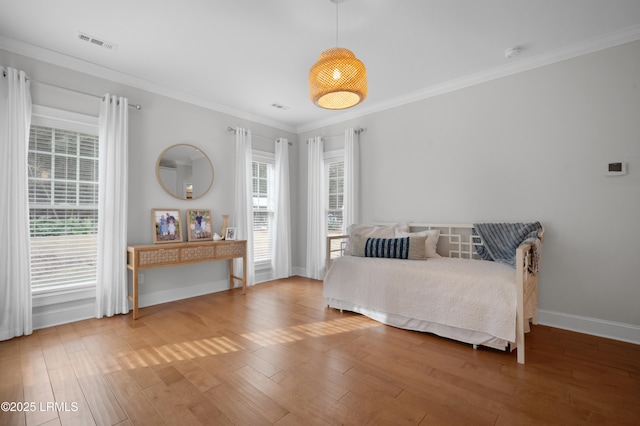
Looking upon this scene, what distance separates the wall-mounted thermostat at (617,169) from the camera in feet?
8.42

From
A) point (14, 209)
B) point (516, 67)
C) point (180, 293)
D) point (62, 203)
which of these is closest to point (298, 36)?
point (516, 67)

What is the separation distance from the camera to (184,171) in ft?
12.8

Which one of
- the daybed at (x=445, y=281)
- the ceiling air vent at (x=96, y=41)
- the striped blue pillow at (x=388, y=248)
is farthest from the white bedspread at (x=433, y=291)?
the ceiling air vent at (x=96, y=41)

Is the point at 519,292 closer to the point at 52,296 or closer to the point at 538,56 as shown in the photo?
the point at 538,56

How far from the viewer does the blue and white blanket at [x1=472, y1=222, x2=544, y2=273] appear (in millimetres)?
2824

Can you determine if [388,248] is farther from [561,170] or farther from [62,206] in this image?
[62,206]

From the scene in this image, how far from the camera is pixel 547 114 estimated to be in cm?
294

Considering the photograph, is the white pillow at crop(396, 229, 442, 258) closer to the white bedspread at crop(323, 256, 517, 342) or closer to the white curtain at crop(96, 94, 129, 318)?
the white bedspread at crop(323, 256, 517, 342)

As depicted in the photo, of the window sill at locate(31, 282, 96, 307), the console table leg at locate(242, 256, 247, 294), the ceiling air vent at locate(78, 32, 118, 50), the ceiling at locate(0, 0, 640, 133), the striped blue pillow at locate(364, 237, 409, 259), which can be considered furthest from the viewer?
the console table leg at locate(242, 256, 247, 294)

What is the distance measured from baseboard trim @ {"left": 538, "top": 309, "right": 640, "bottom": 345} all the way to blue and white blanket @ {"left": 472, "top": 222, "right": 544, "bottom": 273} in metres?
0.68

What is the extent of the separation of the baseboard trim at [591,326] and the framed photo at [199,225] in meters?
3.95

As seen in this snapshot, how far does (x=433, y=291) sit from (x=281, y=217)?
9.53 feet

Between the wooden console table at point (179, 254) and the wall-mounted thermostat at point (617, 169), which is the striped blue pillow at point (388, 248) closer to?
the wooden console table at point (179, 254)

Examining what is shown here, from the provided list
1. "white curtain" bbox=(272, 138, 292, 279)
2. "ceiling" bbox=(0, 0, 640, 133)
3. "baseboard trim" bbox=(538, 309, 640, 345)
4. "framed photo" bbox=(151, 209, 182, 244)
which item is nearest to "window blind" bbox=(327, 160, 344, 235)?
"white curtain" bbox=(272, 138, 292, 279)
